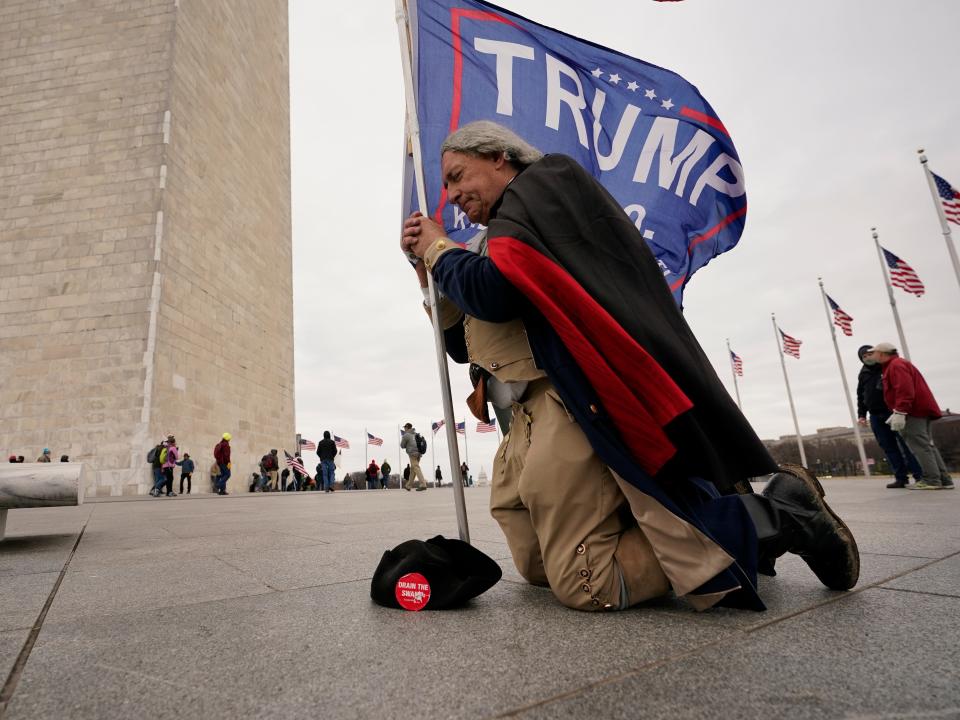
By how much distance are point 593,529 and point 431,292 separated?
107 cm

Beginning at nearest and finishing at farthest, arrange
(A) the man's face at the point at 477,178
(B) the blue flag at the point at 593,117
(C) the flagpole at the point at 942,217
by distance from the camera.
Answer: (A) the man's face at the point at 477,178 → (B) the blue flag at the point at 593,117 → (C) the flagpole at the point at 942,217

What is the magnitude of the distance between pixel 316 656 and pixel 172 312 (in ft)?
51.6

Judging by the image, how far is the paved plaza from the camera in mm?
870

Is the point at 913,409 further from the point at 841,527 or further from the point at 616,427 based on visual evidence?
the point at 616,427

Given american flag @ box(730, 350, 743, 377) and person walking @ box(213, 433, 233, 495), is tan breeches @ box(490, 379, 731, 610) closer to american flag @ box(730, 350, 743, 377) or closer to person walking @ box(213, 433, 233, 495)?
person walking @ box(213, 433, 233, 495)

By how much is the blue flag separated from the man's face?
0.62m

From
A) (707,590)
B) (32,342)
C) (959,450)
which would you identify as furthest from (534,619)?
(959,450)

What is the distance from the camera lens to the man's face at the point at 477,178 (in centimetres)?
192

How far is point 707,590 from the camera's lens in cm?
138

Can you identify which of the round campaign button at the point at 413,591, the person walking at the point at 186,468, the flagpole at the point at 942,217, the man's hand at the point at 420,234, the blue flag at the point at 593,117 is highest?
the flagpole at the point at 942,217

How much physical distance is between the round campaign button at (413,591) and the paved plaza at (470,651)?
0.06 metres

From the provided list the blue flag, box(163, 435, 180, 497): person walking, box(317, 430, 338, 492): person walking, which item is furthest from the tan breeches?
box(317, 430, 338, 492): person walking

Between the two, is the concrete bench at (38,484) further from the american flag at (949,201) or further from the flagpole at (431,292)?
the american flag at (949,201)

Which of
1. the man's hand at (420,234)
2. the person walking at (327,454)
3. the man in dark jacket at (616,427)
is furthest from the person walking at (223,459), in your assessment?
the man in dark jacket at (616,427)
